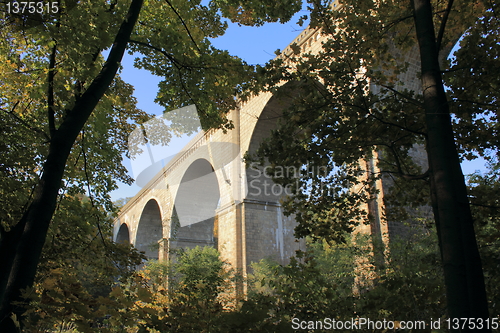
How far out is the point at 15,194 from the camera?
641 cm

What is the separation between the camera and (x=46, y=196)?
139 inches

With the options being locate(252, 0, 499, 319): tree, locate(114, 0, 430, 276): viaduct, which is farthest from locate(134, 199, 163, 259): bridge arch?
locate(252, 0, 499, 319): tree

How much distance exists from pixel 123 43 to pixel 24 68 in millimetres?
3673

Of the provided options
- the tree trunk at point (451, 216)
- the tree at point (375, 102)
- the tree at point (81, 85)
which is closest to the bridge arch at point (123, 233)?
the tree at point (81, 85)

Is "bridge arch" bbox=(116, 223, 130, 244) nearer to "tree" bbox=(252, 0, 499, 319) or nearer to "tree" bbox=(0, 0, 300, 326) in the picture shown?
"tree" bbox=(0, 0, 300, 326)

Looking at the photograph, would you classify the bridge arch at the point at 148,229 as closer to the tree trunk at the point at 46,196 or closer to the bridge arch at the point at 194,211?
the bridge arch at the point at 194,211

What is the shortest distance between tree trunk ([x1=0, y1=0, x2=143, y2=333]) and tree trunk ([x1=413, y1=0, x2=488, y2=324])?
3.04m

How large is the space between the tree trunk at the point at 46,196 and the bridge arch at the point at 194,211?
16.2 metres

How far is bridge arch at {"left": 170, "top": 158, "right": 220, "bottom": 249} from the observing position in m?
20.7

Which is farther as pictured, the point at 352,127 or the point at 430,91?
the point at 352,127

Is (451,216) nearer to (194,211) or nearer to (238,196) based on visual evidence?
(238,196)

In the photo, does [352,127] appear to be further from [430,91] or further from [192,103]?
[192,103]

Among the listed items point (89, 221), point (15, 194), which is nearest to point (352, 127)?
point (89, 221)

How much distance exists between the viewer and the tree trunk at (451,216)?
8.95ft
